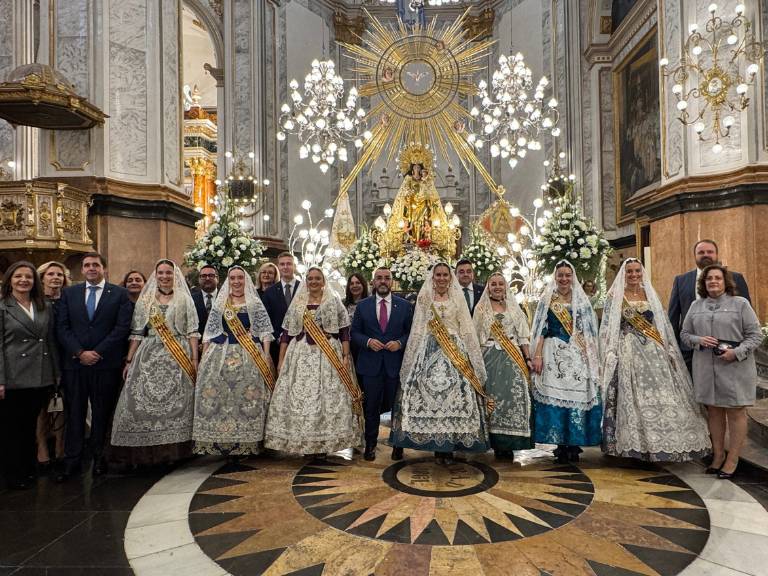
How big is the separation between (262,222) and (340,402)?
1004cm

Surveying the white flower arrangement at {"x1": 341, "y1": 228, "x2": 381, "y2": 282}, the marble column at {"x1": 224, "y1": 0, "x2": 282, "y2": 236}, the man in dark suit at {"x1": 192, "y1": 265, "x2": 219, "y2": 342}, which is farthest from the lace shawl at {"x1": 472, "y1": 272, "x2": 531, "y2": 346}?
the marble column at {"x1": 224, "y1": 0, "x2": 282, "y2": 236}

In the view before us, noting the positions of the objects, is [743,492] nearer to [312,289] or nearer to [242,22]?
[312,289]

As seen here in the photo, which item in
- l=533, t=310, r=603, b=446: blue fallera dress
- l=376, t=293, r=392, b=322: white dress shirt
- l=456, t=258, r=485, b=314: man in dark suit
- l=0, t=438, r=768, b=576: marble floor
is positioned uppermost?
l=456, t=258, r=485, b=314: man in dark suit

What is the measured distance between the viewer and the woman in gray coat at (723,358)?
396 centimetres

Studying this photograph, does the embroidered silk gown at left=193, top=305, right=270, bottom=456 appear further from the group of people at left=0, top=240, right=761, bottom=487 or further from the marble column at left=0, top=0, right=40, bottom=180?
the marble column at left=0, top=0, right=40, bottom=180

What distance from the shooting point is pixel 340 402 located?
4.48m

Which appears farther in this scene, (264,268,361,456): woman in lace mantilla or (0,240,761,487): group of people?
(264,268,361,456): woman in lace mantilla

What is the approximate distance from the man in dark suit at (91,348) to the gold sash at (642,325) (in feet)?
14.0

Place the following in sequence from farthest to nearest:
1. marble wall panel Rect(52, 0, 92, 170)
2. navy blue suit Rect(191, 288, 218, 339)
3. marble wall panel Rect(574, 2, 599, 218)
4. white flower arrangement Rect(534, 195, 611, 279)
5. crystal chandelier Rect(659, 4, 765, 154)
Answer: marble wall panel Rect(574, 2, 599, 218) → marble wall panel Rect(52, 0, 92, 170) → crystal chandelier Rect(659, 4, 765, 154) → white flower arrangement Rect(534, 195, 611, 279) → navy blue suit Rect(191, 288, 218, 339)

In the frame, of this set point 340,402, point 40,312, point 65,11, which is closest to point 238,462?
point 340,402

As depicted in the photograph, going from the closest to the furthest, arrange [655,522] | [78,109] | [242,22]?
[655,522], [78,109], [242,22]

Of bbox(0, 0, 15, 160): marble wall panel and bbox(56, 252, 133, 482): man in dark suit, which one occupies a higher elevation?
bbox(0, 0, 15, 160): marble wall panel

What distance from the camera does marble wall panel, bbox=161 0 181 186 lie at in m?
8.40

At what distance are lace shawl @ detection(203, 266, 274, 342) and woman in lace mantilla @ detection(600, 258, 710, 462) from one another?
9.72 feet
